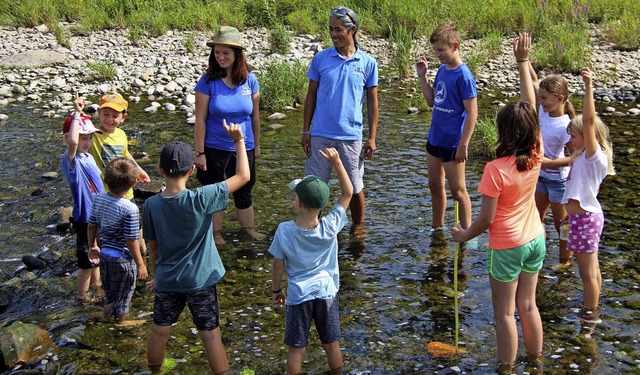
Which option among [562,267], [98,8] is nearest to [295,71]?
[562,267]

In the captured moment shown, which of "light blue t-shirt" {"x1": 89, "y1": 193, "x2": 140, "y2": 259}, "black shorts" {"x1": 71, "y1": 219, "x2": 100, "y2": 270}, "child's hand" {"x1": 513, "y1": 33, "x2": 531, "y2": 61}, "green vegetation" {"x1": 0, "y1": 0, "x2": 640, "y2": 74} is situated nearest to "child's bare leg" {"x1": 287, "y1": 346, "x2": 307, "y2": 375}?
"light blue t-shirt" {"x1": 89, "y1": 193, "x2": 140, "y2": 259}

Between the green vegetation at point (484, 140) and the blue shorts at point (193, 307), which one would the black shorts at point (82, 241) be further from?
the green vegetation at point (484, 140)

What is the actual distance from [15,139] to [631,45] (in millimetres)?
12707

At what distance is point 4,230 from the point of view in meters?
8.50

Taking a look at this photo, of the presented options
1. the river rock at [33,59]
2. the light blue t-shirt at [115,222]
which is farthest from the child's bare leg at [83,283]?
the river rock at [33,59]

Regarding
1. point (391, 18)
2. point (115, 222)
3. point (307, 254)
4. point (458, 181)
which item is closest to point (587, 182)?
point (458, 181)

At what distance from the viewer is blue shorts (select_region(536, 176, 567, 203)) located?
22.0 ft

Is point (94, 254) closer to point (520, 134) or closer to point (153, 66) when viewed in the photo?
point (520, 134)

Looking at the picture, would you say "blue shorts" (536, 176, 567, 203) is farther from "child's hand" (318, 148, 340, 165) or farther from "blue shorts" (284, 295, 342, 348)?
"blue shorts" (284, 295, 342, 348)

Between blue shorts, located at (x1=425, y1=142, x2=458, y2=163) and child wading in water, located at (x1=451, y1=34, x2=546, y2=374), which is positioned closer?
child wading in water, located at (x1=451, y1=34, x2=546, y2=374)

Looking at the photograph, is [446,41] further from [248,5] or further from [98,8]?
[98,8]

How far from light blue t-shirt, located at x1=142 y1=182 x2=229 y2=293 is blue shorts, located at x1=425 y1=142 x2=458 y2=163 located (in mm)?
2931

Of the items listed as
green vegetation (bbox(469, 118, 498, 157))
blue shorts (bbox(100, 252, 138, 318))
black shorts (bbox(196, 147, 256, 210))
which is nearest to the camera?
blue shorts (bbox(100, 252, 138, 318))

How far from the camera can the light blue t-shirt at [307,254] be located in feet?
15.6
